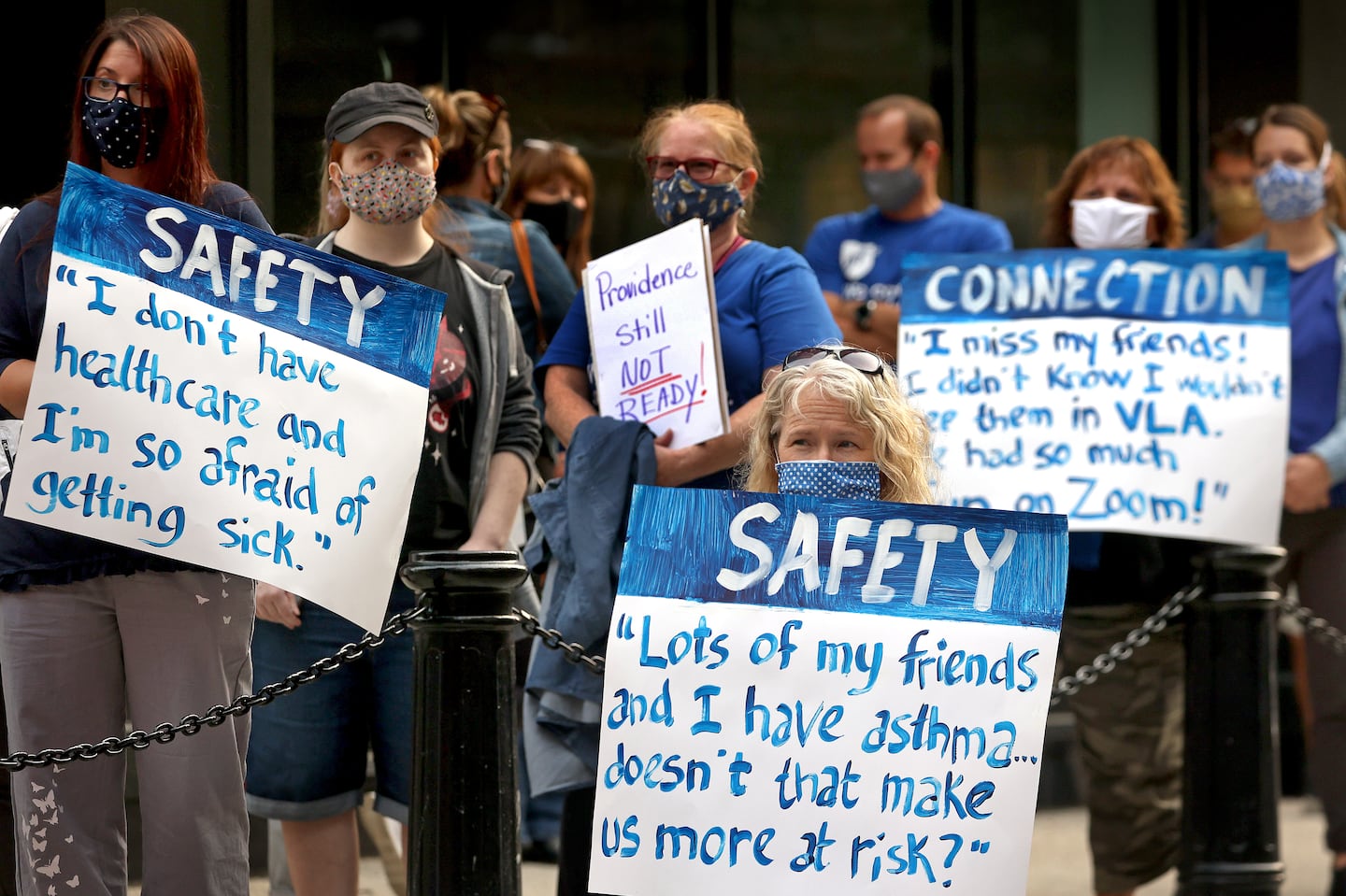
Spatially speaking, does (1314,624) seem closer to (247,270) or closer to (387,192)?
(387,192)

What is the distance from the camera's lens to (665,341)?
13.5ft

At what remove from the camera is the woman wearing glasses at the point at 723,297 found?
408cm

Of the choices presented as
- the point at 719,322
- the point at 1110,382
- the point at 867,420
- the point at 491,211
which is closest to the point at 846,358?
the point at 867,420

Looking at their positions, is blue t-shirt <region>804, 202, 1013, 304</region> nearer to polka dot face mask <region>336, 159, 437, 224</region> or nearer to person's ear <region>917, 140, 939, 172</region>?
person's ear <region>917, 140, 939, 172</region>

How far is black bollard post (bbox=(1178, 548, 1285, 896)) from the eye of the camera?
15.4 ft

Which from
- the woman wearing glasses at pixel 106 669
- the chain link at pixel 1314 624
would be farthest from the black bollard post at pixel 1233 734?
the woman wearing glasses at pixel 106 669

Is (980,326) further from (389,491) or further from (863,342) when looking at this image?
(389,491)

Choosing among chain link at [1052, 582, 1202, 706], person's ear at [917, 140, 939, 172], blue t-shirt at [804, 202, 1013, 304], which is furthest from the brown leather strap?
chain link at [1052, 582, 1202, 706]

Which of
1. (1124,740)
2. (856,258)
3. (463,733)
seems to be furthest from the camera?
(856,258)

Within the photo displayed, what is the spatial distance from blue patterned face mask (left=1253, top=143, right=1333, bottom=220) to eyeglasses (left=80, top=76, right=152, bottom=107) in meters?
3.45

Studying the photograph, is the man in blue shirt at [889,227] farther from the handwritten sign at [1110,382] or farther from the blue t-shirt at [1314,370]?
the blue t-shirt at [1314,370]

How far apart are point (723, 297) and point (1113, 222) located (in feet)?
4.97

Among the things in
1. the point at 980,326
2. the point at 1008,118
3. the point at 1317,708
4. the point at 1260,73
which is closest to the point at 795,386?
the point at 980,326

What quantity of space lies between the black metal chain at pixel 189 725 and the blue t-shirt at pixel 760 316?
3.38 feet
